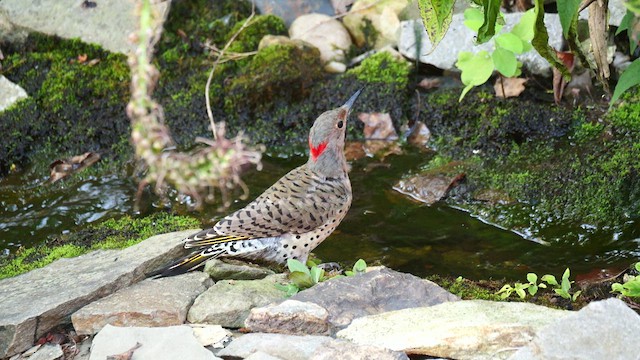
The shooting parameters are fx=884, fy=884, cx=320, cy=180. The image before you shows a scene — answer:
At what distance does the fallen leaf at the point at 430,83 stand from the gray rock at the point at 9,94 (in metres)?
3.28

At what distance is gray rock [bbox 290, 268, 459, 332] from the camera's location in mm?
3607

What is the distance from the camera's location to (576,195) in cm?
557

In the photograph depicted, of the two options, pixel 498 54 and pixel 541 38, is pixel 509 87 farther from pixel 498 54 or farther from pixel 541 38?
pixel 541 38

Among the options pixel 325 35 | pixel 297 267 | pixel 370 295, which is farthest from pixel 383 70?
pixel 370 295

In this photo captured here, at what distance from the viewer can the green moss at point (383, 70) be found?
7.13 metres

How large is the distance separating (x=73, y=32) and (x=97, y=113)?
1.04 metres

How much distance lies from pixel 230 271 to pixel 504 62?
2.03m

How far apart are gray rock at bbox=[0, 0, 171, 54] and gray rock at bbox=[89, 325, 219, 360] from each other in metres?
4.69

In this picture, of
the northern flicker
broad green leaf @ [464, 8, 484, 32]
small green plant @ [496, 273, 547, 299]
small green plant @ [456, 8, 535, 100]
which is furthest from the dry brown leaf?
small green plant @ [496, 273, 547, 299]

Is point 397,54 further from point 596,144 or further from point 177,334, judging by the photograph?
point 177,334

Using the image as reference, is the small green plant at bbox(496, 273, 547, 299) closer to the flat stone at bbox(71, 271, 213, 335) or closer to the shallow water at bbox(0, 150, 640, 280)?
the shallow water at bbox(0, 150, 640, 280)

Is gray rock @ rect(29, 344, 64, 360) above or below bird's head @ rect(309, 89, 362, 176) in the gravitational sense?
below

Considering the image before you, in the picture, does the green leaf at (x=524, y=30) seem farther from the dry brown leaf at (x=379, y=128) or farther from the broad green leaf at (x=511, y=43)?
the dry brown leaf at (x=379, y=128)

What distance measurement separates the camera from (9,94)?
24.0 ft
